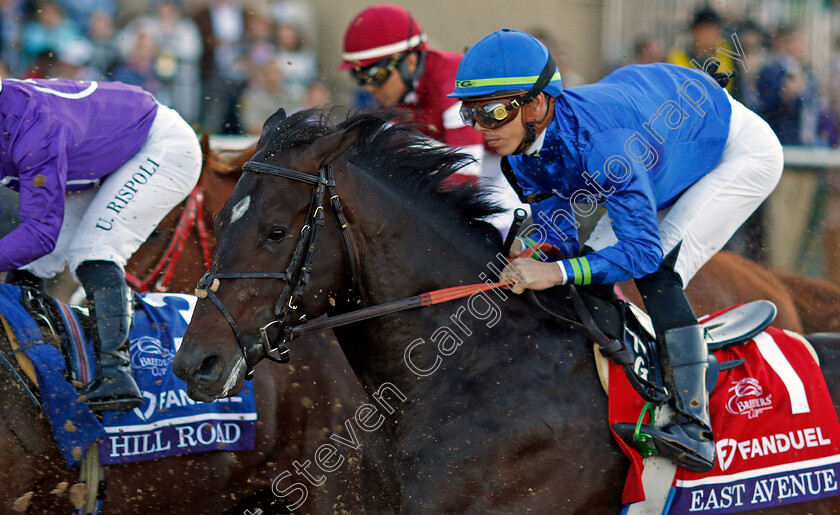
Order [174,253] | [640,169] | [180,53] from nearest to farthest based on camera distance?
[640,169], [174,253], [180,53]

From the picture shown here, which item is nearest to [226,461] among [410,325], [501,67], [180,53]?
[410,325]

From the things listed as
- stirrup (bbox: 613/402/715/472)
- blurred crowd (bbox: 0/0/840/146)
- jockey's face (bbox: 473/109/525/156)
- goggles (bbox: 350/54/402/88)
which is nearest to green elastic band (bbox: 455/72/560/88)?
jockey's face (bbox: 473/109/525/156)

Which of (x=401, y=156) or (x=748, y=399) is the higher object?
(x=401, y=156)

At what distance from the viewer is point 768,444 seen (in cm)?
295

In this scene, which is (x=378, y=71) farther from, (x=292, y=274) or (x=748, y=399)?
(x=748, y=399)

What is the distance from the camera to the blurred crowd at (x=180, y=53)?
765 cm

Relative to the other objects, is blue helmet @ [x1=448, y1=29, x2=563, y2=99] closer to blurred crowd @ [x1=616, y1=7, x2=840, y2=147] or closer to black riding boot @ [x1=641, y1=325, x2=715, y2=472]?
black riding boot @ [x1=641, y1=325, x2=715, y2=472]

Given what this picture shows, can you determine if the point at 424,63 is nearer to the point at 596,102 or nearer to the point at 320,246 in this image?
the point at 596,102

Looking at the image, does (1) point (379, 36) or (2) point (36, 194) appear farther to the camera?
(1) point (379, 36)

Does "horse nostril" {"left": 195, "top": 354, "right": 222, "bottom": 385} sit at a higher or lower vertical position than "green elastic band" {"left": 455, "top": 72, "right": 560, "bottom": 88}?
lower

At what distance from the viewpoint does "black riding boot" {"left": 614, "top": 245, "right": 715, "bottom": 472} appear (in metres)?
2.83

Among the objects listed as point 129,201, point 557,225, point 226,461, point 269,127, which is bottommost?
point 226,461

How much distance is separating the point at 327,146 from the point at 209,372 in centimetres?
79

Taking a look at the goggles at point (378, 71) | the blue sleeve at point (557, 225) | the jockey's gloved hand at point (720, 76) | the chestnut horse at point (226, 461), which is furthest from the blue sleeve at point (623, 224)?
the goggles at point (378, 71)
